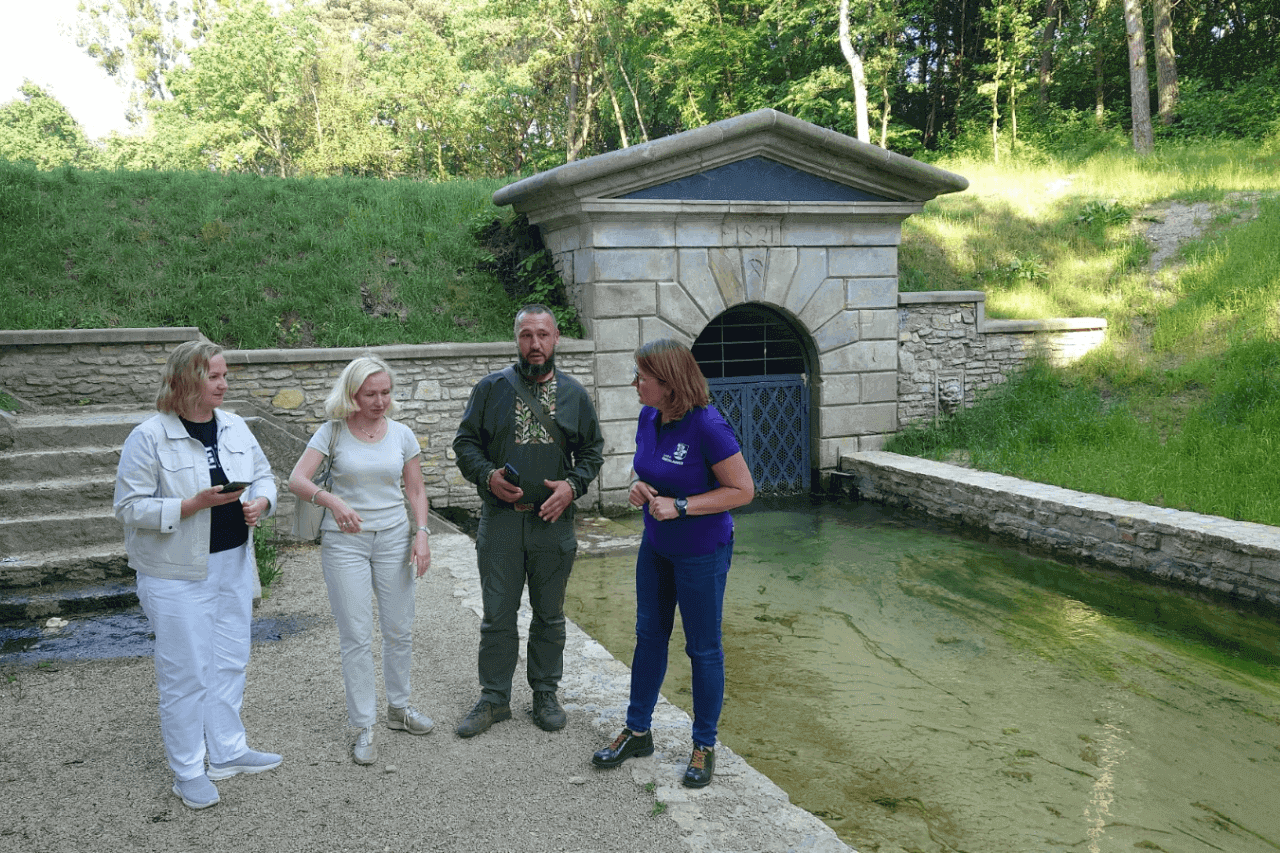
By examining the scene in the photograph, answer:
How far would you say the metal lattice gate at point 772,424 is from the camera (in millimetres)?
10648

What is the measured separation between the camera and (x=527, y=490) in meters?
3.75

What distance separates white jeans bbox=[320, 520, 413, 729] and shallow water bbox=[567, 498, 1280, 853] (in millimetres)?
1798

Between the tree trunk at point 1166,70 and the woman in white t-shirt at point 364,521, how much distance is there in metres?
21.3

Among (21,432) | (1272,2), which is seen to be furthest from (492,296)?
(1272,2)

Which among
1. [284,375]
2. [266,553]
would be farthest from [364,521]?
[284,375]

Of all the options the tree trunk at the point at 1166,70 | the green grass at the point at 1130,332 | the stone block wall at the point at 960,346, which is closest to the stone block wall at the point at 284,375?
the stone block wall at the point at 960,346

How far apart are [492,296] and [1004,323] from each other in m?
6.42

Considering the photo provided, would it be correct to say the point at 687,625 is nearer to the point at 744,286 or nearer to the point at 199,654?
the point at 199,654

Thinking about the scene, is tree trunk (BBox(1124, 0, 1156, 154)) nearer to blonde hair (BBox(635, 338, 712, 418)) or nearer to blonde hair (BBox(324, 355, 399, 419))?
blonde hair (BBox(635, 338, 712, 418))

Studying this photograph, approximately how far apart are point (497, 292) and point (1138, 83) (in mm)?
15083

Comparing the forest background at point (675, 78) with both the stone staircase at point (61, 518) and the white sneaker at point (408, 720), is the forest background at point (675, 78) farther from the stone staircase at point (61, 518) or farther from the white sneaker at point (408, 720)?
the white sneaker at point (408, 720)

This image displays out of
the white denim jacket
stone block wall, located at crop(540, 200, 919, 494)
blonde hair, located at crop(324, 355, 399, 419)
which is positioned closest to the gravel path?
the white denim jacket

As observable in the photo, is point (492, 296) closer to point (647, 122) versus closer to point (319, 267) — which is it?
point (319, 267)

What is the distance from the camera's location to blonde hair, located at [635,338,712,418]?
3293mm
